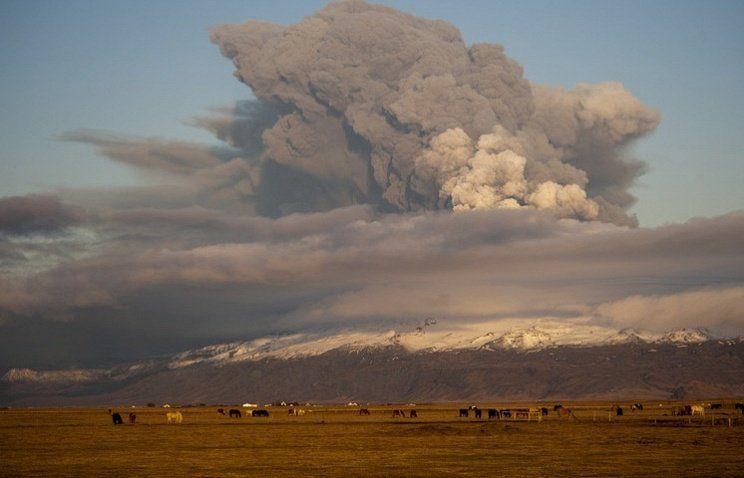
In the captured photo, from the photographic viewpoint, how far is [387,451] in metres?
75.1

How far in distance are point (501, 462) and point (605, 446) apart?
15254mm

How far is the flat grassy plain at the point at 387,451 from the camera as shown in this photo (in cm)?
6103

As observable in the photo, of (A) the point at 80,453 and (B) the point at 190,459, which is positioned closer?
(B) the point at 190,459

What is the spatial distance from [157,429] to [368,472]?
5654cm

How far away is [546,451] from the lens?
73.7 metres

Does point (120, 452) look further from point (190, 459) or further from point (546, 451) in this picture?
point (546, 451)

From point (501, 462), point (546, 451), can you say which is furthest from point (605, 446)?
point (501, 462)

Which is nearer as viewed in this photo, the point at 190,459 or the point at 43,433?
the point at 190,459

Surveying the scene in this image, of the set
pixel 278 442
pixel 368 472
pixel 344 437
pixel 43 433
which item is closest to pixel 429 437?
pixel 344 437

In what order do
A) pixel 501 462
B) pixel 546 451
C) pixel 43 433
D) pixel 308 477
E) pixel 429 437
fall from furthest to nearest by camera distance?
pixel 43 433 < pixel 429 437 < pixel 546 451 < pixel 501 462 < pixel 308 477

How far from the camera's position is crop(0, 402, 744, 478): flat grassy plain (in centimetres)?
6103

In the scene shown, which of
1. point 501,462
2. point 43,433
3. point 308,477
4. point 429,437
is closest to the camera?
point 308,477

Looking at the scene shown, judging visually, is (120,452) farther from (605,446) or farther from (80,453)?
(605,446)

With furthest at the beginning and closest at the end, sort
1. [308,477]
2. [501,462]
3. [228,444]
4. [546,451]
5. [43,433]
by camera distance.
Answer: [43,433] → [228,444] → [546,451] → [501,462] → [308,477]
